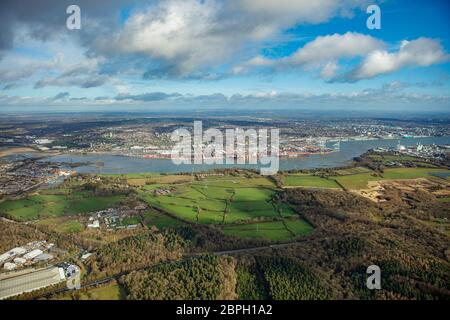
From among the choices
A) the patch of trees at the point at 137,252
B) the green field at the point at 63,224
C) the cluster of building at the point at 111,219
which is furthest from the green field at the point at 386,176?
the green field at the point at 63,224

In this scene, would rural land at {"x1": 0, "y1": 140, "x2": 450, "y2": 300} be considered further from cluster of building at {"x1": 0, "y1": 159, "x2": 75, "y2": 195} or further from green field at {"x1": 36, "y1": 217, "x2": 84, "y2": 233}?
cluster of building at {"x1": 0, "y1": 159, "x2": 75, "y2": 195}

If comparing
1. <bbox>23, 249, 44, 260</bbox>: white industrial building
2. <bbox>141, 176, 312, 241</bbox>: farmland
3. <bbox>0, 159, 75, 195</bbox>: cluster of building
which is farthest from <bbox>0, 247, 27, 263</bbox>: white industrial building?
<bbox>0, 159, 75, 195</bbox>: cluster of building

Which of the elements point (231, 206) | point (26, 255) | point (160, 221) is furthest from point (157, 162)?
point (26, 255)

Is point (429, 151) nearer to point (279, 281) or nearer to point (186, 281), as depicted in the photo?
point (279, 281)

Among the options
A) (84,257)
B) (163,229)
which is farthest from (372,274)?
(84,257)

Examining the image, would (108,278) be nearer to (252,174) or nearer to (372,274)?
(372,274)

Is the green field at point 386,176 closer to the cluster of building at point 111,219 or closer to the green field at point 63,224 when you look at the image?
the cluster of building at point 111,219
